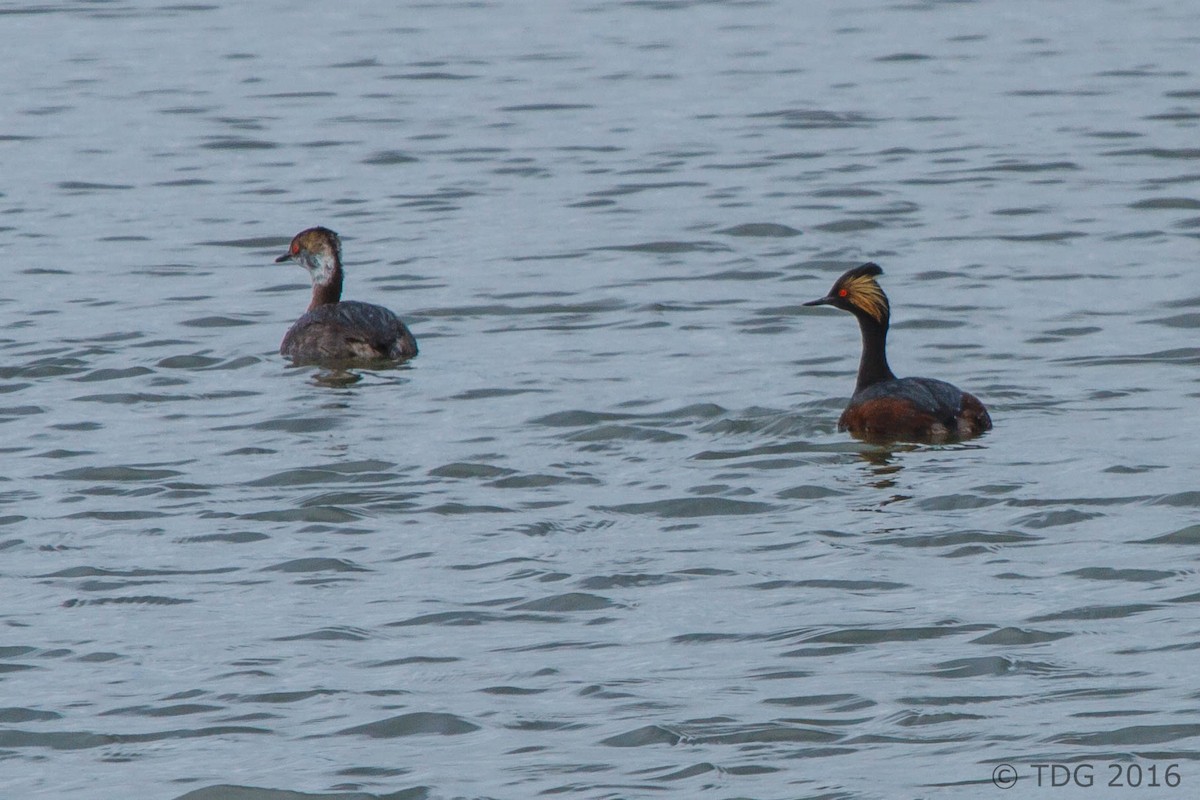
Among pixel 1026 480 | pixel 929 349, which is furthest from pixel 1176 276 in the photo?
pixel 1026 480

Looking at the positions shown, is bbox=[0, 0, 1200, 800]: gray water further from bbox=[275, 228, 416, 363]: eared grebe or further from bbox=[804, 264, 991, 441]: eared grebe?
bbox=[275, 228, 416, 363]: eared grebe

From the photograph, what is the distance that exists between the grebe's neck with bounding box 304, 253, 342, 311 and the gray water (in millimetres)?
415

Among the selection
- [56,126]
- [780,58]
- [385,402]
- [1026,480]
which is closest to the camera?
[1026,480]

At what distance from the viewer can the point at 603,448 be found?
13336mm

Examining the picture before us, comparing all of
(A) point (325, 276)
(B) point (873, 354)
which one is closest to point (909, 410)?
(B) point (873, 354)

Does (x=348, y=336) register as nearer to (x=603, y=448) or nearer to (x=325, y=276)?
(x=325, y=276)

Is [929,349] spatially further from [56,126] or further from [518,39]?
[518,39]

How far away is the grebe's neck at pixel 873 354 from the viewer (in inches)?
545

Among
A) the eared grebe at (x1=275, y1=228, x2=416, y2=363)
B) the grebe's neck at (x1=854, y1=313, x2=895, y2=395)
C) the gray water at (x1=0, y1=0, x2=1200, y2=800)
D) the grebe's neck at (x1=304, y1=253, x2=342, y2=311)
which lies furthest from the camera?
the grebe's neck at (x1=304, y1=253, x2=342, y2=311)

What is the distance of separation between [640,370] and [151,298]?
4775 mm

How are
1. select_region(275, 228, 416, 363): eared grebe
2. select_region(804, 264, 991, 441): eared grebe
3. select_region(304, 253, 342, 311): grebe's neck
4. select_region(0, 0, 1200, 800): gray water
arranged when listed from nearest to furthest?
select_region(0, 0, 1200, 800): gray water, select_region(804, 264, 991, 441): eared grebe, select_region(275, 228, 416, 363): eared grebe, select_region(304, 253, 342, 311): grebe's neck

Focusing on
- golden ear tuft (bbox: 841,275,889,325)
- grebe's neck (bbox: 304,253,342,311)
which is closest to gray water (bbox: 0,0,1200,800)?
grebe's neck (bbox: 304,253,342,311)

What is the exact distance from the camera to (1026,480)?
40.2 ft

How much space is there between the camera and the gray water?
8.83m
